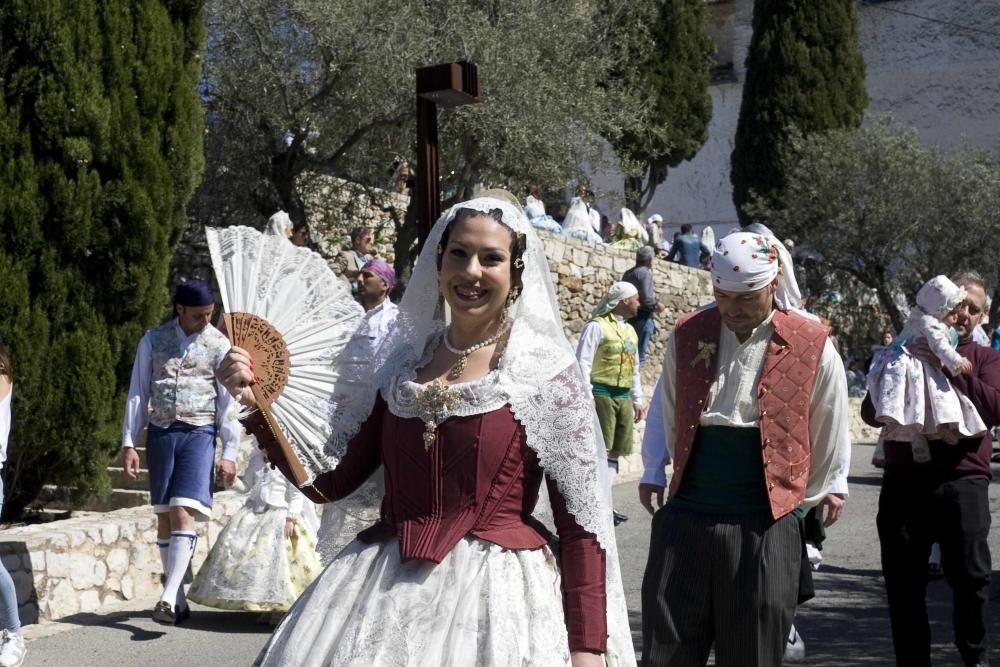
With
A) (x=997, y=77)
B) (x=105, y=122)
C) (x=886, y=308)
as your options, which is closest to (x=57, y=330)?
(x=105, y=122)

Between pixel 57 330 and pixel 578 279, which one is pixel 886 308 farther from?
pixel 57 330

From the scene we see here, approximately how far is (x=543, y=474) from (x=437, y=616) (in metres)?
0.44

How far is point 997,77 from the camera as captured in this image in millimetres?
37344

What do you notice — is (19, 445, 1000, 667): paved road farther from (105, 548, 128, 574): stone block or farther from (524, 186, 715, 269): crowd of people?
(524, 186, 715, 269): crowd of people

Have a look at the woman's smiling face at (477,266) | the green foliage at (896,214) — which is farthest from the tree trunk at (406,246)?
the woman's smiling face at (477,266)

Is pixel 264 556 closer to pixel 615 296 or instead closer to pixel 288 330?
pixel 615 296

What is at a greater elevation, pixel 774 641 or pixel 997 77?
pixel 997 77

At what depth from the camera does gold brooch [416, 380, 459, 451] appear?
329cm

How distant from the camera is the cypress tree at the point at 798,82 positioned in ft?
106

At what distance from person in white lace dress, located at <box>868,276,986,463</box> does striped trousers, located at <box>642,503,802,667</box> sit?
186 cm

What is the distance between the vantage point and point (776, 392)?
14.7ft

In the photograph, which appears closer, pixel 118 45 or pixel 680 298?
pixel 118 45

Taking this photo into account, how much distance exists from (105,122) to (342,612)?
22.5 ft

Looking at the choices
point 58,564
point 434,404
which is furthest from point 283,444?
point 58,564
